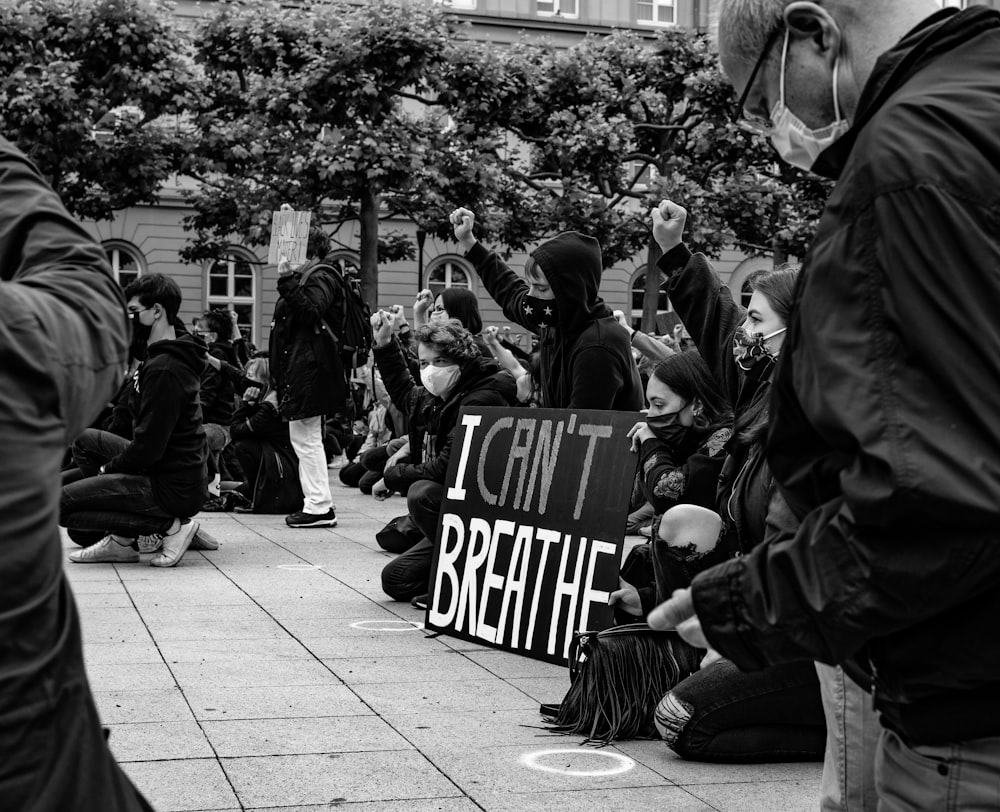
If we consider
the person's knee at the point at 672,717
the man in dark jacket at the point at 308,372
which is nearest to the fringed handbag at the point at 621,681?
the person's knee at the point at 672,717

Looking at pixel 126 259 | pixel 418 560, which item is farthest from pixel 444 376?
pixel 126 259

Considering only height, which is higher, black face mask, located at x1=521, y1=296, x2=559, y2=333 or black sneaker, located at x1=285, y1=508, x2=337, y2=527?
black face mask, located at x1=521, y1=296, x2=559, y2=333

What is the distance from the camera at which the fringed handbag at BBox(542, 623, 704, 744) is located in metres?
4.78

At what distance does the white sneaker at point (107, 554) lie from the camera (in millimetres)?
8916

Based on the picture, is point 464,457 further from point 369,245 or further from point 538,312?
point 369,245

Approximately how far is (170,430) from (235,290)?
1180 inches

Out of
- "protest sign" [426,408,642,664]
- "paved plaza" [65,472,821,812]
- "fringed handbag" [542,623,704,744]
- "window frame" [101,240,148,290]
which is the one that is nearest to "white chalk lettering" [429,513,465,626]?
"protest sign" [426,408,642,664]

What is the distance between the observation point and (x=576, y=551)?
5.82m

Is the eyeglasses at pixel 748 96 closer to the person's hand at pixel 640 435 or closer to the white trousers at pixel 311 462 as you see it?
the person's hand at pixel 640 435

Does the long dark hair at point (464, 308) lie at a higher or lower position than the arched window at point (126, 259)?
higher

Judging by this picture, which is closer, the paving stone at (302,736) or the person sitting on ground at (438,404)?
the paving stone at (302,736)

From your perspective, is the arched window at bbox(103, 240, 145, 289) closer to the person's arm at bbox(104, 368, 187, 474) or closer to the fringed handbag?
the person's arm at bbox(104, 368, 187, 474)

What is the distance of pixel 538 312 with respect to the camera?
6594mm

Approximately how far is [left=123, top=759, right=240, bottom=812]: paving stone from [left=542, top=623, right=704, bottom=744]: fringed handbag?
1253 mm
